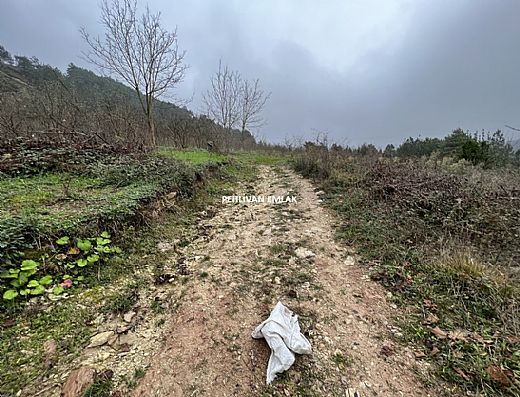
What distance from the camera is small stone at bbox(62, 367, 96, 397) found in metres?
1.33

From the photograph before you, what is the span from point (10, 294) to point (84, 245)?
27.0 inches

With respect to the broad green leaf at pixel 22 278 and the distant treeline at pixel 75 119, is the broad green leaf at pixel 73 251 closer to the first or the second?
the broad green leaf at pixel 22 278

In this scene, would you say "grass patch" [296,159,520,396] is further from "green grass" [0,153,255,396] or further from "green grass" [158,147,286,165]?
"green grass" [158,147,286,165]

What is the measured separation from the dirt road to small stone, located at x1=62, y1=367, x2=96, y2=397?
0.99ft

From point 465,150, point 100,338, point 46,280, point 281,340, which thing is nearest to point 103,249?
point 46,280

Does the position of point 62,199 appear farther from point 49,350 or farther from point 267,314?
point 267,314

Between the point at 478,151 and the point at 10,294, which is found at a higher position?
the point at 478,151

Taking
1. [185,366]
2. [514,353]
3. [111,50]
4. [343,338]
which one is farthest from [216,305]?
[111,50]

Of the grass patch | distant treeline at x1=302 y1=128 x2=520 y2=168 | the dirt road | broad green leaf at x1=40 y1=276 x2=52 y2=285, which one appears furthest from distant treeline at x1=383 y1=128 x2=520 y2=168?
broad green leaf at x1=40 y1=276 x2=52 y2=285

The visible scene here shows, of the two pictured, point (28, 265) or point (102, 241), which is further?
point (102, 241)

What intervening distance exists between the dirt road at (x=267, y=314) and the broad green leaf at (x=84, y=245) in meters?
1.10

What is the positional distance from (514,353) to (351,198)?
3454mm

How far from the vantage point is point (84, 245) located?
242cm

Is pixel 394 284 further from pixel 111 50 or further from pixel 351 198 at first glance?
pixel 111 50
